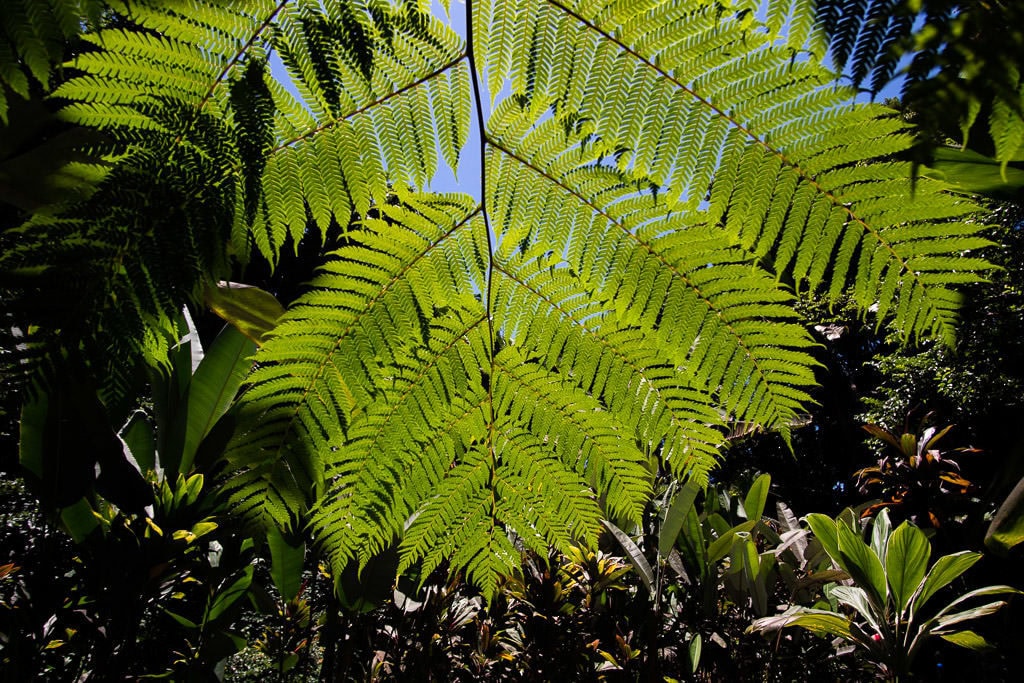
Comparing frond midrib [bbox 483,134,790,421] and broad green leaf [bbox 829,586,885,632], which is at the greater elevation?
frond midrib [bbox 483,134,790,421]

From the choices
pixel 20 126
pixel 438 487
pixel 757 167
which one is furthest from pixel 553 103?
pixel 20 126

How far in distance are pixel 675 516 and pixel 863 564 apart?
0.91m

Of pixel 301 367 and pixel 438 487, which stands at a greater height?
pixel 301 367

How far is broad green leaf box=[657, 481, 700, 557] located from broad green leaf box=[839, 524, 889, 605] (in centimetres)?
72

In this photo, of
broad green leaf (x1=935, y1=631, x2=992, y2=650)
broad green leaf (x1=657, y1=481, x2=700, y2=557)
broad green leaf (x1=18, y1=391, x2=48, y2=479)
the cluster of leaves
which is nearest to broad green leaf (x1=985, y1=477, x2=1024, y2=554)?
broad green leaf (x1=935, y1=631, x2=992, y2=650)

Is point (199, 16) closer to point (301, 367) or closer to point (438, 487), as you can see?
point (301, 367)

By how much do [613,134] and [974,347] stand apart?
29.4ft

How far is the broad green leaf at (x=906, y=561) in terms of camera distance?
272cm

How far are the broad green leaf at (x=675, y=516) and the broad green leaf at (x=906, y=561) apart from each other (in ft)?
3.14

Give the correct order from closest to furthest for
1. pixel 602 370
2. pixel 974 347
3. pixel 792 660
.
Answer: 1. pixel 602 370
2. pixel 792 660
3. pixel 974 347

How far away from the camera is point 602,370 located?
2.12 ft

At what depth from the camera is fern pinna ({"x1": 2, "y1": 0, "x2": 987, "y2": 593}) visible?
494 mm

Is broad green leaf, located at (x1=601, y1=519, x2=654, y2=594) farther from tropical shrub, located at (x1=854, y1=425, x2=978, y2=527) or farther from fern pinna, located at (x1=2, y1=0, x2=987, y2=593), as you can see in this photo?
fern pinna, located at (x1=2, y1=0, x2=987, y2=593)

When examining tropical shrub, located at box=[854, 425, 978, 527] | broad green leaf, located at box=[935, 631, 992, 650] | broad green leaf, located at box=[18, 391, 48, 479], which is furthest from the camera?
tropical shrub, located at box=[854, 425, 978, 527]
